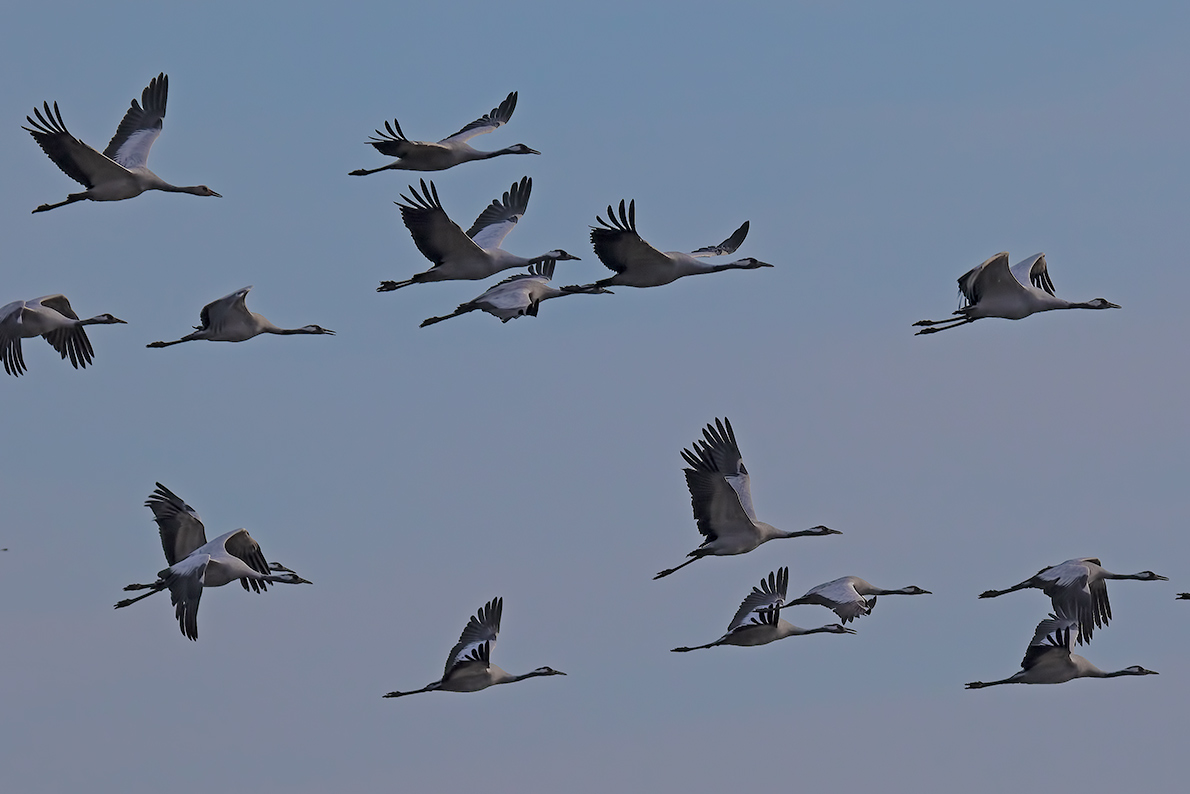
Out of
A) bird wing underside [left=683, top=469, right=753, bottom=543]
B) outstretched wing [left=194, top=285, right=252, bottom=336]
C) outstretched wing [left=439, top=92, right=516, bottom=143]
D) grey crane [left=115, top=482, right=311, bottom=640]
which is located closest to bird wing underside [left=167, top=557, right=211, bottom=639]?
grey crane [left=115, top=482, right=311, bottom=640]

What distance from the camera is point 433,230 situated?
30266mm

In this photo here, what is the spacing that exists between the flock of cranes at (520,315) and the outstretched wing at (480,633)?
0.02 metres

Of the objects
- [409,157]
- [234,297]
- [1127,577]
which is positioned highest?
[409,157]

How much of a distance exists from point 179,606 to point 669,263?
29.2 feet

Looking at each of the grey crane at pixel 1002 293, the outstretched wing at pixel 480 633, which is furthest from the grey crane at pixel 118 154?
the grey crane at pixel 1002 293

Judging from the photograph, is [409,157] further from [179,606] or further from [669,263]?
[179,606]

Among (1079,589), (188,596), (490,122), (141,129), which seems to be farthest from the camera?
(490,122)

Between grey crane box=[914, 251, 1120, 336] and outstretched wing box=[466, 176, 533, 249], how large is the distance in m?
7.74

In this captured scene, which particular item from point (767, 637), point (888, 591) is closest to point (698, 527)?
point (767, 637)

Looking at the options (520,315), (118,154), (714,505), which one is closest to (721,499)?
(714,505)

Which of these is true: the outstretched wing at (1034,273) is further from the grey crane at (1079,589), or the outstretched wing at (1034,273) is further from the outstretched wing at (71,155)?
the outstretched wing at (71,155)

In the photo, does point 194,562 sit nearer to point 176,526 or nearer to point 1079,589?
point 176,526

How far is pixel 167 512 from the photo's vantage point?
31938 mm

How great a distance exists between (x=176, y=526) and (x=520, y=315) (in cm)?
642
